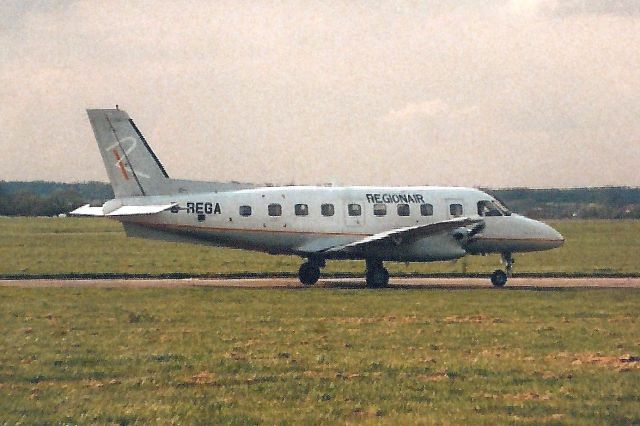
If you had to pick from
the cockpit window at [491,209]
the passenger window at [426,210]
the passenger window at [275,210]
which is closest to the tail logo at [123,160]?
the passenger window at [275,210]

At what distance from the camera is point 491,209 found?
38.5 meters

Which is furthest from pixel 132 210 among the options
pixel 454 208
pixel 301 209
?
pixel 454 208

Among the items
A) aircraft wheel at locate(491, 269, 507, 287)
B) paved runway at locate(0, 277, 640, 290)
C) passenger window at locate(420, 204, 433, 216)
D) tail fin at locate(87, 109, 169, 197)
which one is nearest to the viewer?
tail fin at locate(87, 109, 169, 197)

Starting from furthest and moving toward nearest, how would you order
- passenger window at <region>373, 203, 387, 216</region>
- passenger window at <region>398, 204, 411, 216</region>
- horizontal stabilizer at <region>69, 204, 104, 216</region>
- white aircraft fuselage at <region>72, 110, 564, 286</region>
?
passenger window at <region>398, 204, 411, 216</region> → passenger window at <region>373, 203, 387, 216</region> → white aircraft fuselage at <region>72, 110, 564, 286</region> → horizontal stabilizer at <region>69, 204, 104, 216</region>

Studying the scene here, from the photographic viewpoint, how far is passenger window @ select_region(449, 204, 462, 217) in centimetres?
3822

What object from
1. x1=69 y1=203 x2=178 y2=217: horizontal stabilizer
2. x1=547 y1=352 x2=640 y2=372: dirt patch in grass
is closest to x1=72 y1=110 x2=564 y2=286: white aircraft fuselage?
x1=69 y1=203 x2=178 y2=217: horizontal stabilizer

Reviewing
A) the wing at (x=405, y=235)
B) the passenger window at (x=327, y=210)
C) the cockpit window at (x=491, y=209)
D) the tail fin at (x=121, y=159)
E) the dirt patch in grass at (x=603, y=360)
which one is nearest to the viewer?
the dirt patch in grass at (x=603, y=360)

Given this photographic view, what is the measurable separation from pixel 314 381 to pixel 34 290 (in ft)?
64.9

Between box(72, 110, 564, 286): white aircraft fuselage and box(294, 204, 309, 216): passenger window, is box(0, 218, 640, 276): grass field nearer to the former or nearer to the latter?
box(72, 110, 564, 286): white aircraft fuselage

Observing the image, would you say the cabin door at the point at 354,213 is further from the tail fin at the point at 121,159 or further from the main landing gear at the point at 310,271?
the tail fin at the point at 121,159

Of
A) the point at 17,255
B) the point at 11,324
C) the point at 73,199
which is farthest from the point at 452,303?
the point at 73,199

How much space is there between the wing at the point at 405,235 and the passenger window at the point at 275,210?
238 cm

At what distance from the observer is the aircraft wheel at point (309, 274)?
122 ft

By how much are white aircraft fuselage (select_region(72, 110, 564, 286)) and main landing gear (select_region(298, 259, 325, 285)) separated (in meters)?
0.04
